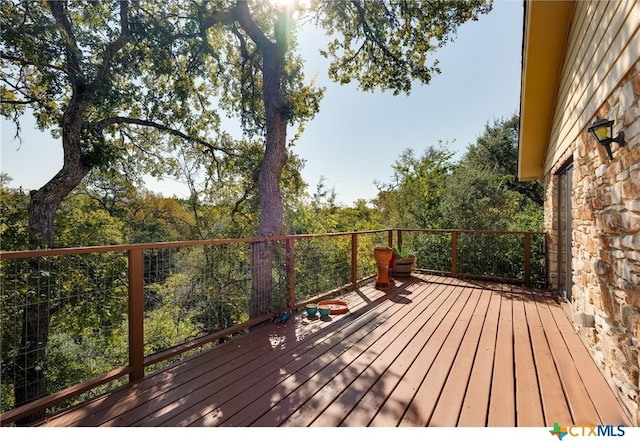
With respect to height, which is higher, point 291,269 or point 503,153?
point 503,153

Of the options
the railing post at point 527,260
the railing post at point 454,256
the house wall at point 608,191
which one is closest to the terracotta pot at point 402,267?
the railing post at point 454,256

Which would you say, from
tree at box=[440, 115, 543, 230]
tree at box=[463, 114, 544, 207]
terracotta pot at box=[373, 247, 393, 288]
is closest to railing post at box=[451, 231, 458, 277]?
tree at box=[440, 115, 543, 230]

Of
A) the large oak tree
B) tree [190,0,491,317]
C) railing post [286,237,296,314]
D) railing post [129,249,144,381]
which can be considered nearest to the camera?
railing post [129,249,144,381]

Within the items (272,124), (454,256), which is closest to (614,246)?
(454,256)

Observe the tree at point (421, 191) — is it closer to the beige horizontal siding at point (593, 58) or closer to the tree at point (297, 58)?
the tree at point (297, 58)

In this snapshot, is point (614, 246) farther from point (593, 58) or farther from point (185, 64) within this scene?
point (185, 64)

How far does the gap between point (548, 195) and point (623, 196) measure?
392 cm

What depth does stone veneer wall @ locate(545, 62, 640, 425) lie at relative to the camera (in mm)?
1766

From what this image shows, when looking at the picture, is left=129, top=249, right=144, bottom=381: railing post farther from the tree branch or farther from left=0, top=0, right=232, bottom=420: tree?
the tree branch

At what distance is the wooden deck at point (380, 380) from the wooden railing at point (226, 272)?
0.15 m

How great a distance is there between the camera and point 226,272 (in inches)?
159

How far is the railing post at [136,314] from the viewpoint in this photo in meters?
2.28

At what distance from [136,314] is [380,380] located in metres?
2.00

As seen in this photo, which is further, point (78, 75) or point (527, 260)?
point (527, 260)
